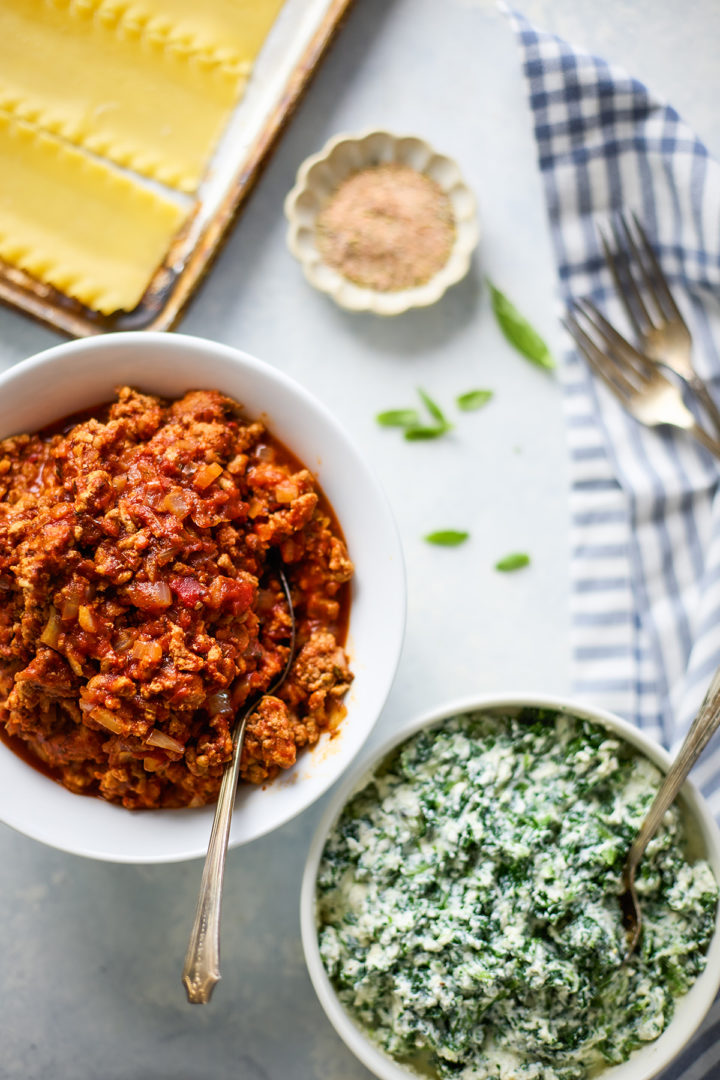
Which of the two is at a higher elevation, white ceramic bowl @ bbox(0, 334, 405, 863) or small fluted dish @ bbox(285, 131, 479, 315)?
small fluted dish @ bbox(285, 131, 479, 315)

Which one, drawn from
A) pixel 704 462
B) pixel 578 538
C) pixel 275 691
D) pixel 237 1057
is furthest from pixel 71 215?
pixel 237 1057

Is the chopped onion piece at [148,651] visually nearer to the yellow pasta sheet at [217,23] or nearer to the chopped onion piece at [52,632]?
the chopped onion piece at [52,632]

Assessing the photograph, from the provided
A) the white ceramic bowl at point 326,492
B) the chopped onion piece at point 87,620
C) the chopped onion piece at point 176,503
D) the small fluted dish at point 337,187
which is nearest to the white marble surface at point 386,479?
the small fluted dish at point 337,187

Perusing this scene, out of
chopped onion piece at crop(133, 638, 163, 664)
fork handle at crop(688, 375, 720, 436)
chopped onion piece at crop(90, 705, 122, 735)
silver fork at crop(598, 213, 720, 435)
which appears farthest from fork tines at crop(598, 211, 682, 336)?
chopped onion piece at crop(90, 705, 122, 735)

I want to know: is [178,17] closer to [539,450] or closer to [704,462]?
[539,450]

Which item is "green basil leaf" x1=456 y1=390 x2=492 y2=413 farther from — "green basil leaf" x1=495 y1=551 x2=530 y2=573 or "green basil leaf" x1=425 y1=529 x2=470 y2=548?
"green basil leaf" x1=495 y1=551 x2=530 y2=573

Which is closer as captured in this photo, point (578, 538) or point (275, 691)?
point (275, 691)

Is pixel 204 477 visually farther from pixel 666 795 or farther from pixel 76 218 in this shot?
pixel 666 795
